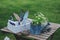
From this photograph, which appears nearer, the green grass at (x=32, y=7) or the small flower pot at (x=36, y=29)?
the small flower pot at (x=36, y=29)

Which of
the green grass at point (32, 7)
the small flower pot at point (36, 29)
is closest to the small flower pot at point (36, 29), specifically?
the small flower pot at point (36, 29)

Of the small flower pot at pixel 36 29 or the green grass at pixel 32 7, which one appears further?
the green grass at pixel 32 7

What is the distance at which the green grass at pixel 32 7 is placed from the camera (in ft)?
22.5

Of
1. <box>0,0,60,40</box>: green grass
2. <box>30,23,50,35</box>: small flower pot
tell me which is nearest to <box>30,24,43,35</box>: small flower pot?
<box>30,23,50,35</box>: small flower pot

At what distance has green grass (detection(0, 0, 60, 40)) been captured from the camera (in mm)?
6854

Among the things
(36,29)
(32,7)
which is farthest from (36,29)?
(32,7)

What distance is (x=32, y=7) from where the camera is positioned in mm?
7684

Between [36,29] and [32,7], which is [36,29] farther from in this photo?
[32,7]

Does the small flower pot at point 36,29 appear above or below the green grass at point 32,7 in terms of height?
below

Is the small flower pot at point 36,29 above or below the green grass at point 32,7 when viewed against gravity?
below

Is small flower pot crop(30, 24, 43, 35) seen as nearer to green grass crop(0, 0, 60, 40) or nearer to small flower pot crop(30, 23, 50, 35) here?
small flower pot crop(30, 23, 50, 35)

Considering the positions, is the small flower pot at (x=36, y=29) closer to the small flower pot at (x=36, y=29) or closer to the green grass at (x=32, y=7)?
the small flower pot at (x=36, y=29)

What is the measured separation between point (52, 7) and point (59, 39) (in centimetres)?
250

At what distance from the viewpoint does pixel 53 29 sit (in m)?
4.29
